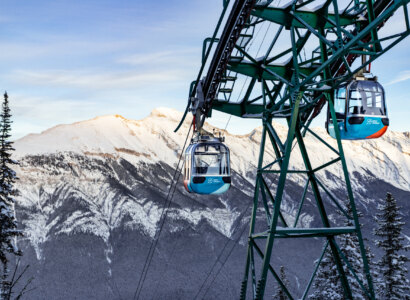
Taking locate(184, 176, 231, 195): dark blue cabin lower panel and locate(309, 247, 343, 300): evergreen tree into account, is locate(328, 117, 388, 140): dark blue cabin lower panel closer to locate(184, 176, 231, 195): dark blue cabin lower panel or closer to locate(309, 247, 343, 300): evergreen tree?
locate(184, 176, 231, 195): dark blue cabin lower panel

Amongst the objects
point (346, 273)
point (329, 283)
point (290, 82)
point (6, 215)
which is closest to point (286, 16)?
point (290, 82)

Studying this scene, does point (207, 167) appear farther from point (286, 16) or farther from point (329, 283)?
point (329, 283)

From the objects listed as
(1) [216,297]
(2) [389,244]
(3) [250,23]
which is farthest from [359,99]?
(1) [216,297]

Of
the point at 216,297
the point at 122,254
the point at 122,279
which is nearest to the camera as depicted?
the point at 216,297

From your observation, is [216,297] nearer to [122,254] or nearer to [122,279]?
[122,279]

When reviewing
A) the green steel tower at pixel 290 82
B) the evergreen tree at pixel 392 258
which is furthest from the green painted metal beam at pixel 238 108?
the evergreen tree at pixel 392 258

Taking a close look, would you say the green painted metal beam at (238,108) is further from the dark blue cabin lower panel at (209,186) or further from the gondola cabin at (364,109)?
the gondola cabin at (364,109)
